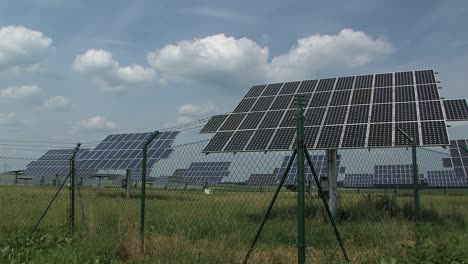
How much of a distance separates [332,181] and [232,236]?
21.0ft

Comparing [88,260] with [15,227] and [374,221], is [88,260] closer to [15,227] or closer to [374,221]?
[15,227]

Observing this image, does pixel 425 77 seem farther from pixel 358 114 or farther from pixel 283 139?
pixel 283 139

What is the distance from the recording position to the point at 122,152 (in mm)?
29953

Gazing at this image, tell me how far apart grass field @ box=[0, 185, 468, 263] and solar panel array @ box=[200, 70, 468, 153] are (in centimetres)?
205

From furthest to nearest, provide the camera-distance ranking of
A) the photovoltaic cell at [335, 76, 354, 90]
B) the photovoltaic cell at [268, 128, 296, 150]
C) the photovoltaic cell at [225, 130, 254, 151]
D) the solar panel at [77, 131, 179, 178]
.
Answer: the solar panel at [77, 131, 179, 178], the photovoltaic cell at [335, 76, 354, 90], the photovoltaic cell at [225, 130, 254, 151], the photovoltaic cell at [268, 128, 296, 150]

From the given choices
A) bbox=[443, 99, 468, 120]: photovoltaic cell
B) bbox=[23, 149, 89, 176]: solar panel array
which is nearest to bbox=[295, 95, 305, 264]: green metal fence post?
bbox=[443, 99, 468, 120]: photovoltaic cell

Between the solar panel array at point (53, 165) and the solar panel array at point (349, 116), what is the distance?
22.6m

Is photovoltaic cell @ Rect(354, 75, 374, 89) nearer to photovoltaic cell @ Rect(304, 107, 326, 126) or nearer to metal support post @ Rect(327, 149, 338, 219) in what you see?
photovoltaic cell @ Rect(304, 107, 326, 126)

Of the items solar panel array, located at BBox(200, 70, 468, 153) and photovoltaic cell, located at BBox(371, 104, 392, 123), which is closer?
solar panel array, located at BBox(200, 70, 468, 153)

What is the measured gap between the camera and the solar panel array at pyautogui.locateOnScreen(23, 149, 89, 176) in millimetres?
36000

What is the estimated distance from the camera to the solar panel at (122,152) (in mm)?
27000

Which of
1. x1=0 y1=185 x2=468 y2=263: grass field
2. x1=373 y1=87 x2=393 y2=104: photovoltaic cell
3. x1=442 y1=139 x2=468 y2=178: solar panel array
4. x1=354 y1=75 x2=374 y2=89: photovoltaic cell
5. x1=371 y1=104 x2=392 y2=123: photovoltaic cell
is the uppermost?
x1=354 y1=75 x2=374 y2=89: photovoltaic cell

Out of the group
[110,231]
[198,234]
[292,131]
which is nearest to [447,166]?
[292,131]

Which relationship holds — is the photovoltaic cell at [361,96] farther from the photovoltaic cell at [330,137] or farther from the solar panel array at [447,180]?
the solar panel array at [447,180]
